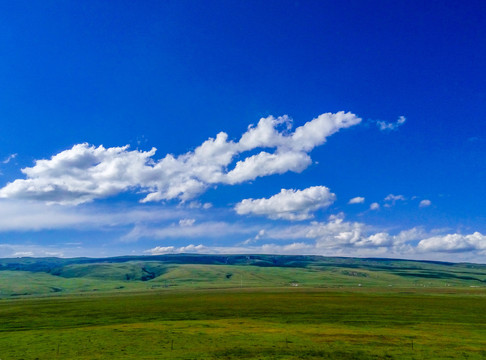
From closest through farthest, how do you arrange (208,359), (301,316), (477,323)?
1. (208,359)
2. (477,323)
3. (301,316)

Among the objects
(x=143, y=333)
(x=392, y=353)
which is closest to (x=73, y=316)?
(x=143, y=333)

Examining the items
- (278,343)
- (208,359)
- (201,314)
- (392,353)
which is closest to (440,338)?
(392,353)

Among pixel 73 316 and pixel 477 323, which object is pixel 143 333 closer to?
pixel 73 316

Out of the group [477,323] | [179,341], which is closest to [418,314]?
[477,323]

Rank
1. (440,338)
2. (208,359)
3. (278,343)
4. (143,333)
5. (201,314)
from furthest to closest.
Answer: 1. (201,314)
2. (143,333)
3. (440,338)
4. (278,343)
5. (208,359)

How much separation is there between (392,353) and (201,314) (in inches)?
2557

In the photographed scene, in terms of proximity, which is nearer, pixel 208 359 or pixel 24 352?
pixel 208 359

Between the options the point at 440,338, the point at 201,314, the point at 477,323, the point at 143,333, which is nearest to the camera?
the point at 440,338

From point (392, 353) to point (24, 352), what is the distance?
55.3 metres

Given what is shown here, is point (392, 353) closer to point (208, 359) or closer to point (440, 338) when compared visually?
point (440, 338)

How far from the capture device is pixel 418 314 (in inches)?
4035

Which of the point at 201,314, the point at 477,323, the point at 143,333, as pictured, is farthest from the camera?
the point at 201,314

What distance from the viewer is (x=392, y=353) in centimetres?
5359

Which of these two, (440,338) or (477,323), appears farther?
(477,323)
